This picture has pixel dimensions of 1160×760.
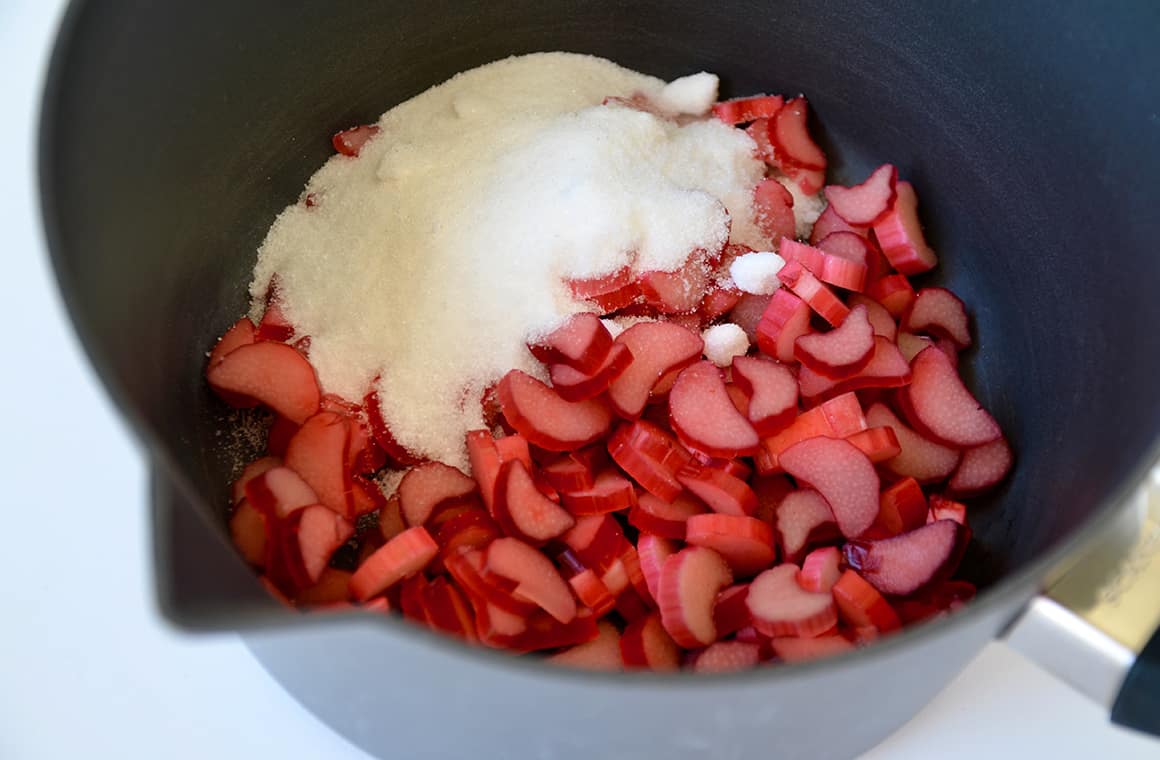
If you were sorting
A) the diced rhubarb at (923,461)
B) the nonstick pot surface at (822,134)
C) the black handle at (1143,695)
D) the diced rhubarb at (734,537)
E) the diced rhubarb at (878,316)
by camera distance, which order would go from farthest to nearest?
the diced rhubarb at (878,316)
the diced rhubarb at (923,461)
the diced rhubarb at (734,537)
the nonstick pot surface at (822,134)
the black handle at (1143,695)

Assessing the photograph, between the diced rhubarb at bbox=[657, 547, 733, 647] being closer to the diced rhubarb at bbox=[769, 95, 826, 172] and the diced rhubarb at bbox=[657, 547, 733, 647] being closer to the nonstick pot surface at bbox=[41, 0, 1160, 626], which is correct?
the nonstick pot surface at bbox=[41, 0, 1160, 626]

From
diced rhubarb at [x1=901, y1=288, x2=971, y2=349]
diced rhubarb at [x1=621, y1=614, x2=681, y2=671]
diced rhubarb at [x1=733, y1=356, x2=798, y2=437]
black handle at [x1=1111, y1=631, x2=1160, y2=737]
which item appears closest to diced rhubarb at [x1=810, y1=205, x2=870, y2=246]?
diced rhubarb at [x1=901, y1=288, x2=971, y2=349]

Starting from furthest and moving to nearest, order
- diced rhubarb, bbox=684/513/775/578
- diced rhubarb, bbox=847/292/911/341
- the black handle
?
diced rhubarb, bbox=847/292/911/341 < diced rhubarb, bbox=684/513/775/578 < the black handle

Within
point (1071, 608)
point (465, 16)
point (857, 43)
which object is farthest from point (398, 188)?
point (1071, 608)

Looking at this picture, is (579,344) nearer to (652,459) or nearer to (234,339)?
(652,459)

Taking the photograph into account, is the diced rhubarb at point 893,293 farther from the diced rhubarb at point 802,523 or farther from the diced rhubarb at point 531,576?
the diced rhubarb at point 531,576

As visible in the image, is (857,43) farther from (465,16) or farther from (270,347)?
(270,347)

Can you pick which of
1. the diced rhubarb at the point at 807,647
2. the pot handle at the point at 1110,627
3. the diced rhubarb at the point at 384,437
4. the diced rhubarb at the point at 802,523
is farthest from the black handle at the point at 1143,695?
the diced rhubarb at the point at 384,437
